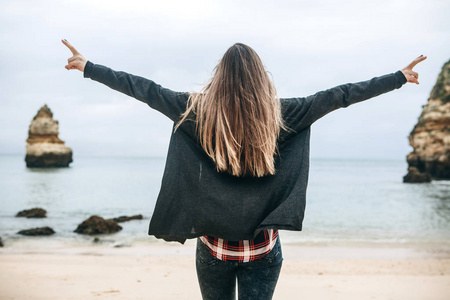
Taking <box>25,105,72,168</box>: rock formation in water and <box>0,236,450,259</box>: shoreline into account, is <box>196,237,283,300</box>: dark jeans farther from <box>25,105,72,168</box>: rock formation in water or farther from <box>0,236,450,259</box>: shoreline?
<box>25,105,72,168</box>: rock formation in water

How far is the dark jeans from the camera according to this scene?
187cm

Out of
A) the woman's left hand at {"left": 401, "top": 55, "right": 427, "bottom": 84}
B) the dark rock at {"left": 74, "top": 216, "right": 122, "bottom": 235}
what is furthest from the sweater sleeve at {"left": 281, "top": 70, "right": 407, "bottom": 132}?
the dark rock at {"left": 74, "top": 216, "right": 122, "bottom": 235}

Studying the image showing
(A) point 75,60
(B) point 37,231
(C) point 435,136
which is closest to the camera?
(A) point 75,60

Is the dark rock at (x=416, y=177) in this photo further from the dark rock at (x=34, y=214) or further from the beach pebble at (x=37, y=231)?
the beach pebble at (x=37, y=231)

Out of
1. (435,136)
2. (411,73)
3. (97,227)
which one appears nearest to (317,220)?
(97,227)

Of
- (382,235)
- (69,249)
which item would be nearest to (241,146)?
(69,249)

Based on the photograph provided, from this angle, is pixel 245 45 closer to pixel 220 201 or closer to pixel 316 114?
pixel 316 114

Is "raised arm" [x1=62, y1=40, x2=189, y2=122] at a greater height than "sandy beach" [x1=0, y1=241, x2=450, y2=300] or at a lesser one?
greater

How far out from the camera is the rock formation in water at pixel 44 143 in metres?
52.4

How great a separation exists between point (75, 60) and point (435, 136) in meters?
39.7

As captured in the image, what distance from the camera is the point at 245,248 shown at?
6.05ft

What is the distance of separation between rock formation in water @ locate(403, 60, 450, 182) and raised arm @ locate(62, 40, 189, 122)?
126 ft

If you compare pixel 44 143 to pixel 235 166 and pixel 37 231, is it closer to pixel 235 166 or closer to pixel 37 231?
pixel 37 231

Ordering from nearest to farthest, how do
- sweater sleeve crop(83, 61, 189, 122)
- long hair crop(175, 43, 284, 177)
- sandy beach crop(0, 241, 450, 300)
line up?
long hair crop(175, 43, 284, 177), sweater sleeve crop(83, 61, 189, 122), sandy beach crop(0, 241, 450, 300)
